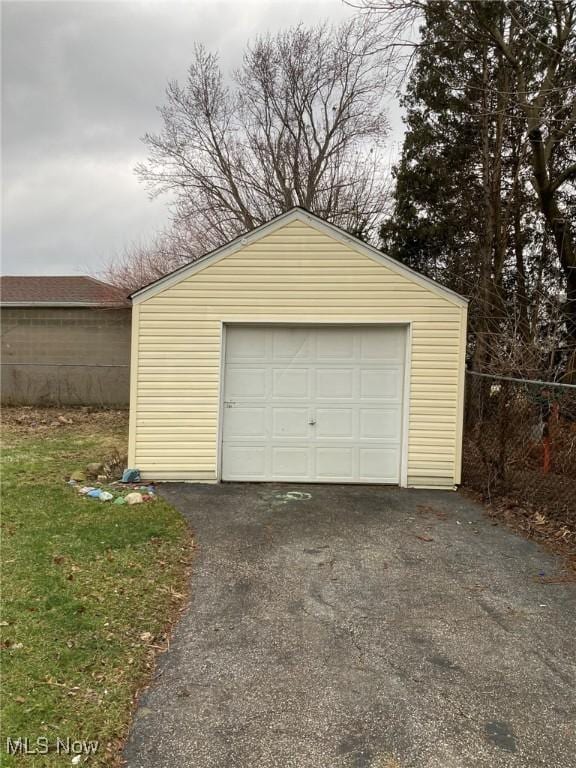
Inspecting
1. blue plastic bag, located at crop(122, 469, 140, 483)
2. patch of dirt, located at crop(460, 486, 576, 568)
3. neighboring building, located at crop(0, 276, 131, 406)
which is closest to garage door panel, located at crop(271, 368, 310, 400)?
blue plastic bag, located at crop(122, 469, 140, 483)

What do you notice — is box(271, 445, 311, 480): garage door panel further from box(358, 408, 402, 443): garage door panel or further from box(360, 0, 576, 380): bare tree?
box(360, 0, 576, 380): bare tree

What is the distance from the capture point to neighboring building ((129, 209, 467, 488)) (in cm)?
694

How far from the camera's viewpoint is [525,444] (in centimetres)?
612

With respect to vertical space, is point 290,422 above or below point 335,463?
above

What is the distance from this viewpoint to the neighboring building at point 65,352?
588 inches

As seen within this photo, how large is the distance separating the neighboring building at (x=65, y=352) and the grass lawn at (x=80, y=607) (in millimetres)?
8585

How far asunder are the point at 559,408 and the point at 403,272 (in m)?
2.73

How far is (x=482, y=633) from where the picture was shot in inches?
128

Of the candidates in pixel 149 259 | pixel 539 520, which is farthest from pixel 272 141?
pixel 539 520

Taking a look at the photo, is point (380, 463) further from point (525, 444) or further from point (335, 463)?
point (525, 444)

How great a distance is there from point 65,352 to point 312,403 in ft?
35.4

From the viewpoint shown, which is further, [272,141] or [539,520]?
[272,141]

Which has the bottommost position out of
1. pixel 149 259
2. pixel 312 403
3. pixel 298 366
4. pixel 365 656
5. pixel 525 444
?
pixel 365 656

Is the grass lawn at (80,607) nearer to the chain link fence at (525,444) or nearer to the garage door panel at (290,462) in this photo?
the garage door panel at (290,462)
